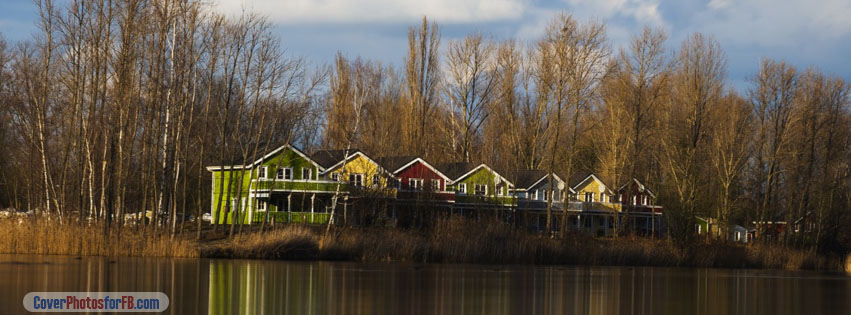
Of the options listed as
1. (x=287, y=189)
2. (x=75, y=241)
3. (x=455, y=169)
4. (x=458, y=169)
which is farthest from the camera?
(x=455, y=169)

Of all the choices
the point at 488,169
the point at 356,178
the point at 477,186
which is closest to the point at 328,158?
the point at 356,178

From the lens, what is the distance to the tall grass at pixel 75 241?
105ft

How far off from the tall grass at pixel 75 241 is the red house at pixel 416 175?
1977 centimetres

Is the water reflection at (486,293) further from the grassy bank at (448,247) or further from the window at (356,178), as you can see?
the window at (356,178)

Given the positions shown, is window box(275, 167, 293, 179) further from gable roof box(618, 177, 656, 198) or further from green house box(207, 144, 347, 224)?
gable roof box(618, 177, 656, 198)

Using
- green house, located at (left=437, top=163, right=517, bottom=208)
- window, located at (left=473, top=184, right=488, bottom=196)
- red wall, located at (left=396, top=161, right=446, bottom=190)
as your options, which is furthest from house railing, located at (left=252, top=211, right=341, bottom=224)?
window, located at (left=473, top=184, right=488, bottom=196)

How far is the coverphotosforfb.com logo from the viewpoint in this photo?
562 inches

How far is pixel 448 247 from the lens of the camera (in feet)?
126

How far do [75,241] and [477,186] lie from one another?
3617cm

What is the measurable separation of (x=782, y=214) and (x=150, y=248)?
51698 mm

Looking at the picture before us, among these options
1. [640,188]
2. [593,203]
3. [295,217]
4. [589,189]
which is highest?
[640,188]

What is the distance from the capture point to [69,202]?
3900cm

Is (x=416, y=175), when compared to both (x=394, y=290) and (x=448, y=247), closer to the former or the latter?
(x=448, y=247)

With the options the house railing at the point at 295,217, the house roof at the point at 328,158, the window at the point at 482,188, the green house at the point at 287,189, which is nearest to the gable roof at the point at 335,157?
the house roof at the point at 328,158
